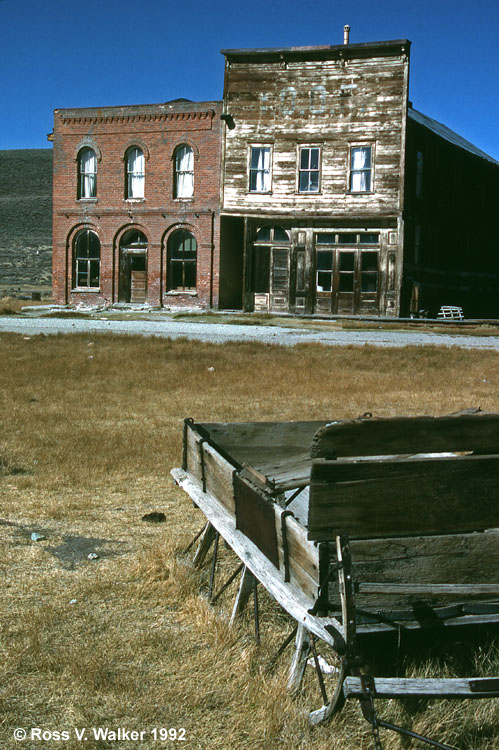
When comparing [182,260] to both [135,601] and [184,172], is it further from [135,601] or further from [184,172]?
[135,601]

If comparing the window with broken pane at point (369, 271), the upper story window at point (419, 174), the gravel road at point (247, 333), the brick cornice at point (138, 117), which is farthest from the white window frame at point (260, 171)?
the gravel road at point (247, 333)

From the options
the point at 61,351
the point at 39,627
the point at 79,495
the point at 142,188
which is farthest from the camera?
the point at 142,188

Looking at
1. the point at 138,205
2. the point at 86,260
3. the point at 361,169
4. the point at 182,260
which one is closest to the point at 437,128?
the point at 361,169

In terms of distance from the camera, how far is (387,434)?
315 centimetres

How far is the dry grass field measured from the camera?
311cm

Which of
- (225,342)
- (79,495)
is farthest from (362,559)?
(225,342)

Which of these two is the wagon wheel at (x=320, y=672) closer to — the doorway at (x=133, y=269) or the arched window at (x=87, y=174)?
the doorway at (x=133, y=269)

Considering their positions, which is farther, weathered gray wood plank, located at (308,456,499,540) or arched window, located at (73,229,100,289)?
arched window, located at (73,229,100,289)

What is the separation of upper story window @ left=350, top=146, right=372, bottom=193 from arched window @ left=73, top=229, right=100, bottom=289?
10.5m

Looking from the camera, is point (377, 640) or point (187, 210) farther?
point (187, 210)

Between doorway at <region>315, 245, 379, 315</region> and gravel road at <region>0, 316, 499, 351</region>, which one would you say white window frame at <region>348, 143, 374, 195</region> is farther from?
gravel road at <region>0, 316, 499, 351</region>

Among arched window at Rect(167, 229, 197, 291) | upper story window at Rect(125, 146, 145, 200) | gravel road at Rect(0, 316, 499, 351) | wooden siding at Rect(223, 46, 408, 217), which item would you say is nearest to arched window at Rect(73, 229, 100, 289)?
upper story window at Rect(125, 146, 145, 200)

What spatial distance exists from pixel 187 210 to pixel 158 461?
23.2 meters

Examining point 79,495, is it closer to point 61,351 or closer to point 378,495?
point 378,495
